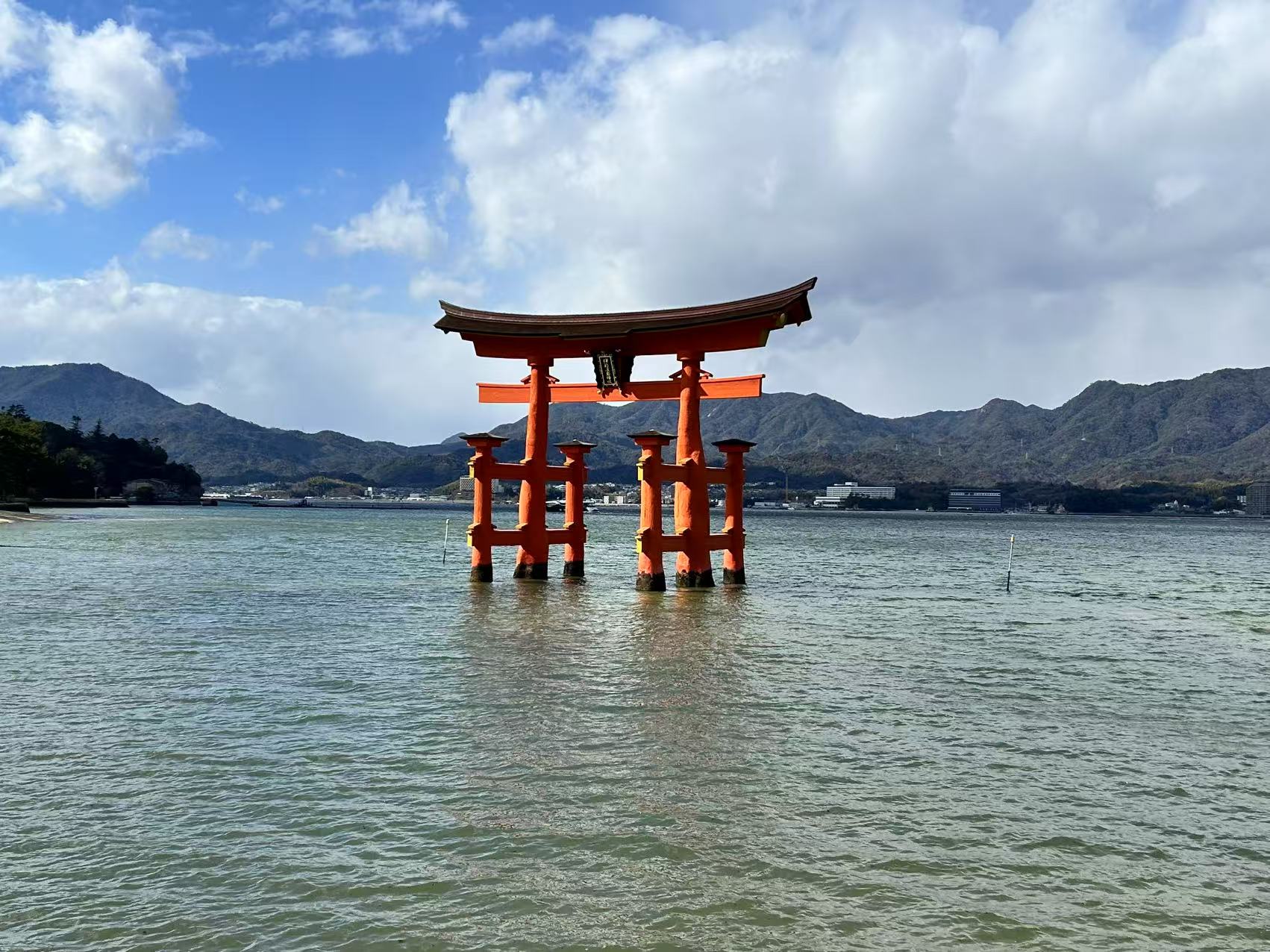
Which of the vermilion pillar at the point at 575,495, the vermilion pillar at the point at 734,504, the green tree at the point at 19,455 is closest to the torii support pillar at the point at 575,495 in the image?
the vermilion pillar at the point at 575,495

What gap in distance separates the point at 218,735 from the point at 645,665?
619cm

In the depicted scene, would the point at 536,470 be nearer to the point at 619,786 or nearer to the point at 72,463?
the point at 619,786

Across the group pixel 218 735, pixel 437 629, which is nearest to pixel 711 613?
pixel 437 629

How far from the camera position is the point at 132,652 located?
45.0 ft

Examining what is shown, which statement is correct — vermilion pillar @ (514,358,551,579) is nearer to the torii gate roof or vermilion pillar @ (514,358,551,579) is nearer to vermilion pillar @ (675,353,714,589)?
the torii gate roof

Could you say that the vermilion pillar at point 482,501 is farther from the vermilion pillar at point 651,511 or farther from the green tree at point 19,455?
the green tree at point 19,455

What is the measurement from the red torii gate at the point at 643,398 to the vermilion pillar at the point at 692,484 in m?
0.03

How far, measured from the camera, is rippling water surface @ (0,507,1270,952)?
5.27m

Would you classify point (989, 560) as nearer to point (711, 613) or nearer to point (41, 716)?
point (711, 613)

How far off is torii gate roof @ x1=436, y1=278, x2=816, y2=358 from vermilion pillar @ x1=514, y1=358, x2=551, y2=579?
2.65 feet

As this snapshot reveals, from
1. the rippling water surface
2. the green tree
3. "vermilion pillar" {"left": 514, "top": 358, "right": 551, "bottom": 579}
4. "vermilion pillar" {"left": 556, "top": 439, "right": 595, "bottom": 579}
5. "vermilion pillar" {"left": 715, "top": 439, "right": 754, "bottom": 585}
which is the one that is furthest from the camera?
the green tree

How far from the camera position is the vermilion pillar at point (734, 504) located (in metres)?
25.5

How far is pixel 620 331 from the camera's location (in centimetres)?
2434

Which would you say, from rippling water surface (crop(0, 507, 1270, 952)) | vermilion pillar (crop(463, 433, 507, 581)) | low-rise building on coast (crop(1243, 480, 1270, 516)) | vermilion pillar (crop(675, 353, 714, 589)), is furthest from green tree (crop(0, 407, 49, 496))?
low-rise building on coast (crop(1243, 480, 1270, 516))
